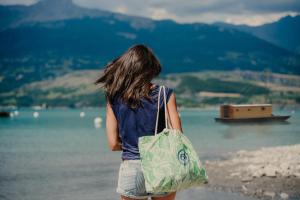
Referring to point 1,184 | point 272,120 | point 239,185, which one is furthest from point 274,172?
point 272,120

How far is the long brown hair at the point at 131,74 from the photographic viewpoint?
555 centimetres

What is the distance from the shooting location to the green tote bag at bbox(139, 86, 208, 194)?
514cm

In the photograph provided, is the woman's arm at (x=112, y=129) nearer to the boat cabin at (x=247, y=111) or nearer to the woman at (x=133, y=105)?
the woman at (x=133, y=105)

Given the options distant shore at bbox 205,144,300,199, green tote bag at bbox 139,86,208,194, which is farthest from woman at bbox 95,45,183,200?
distant shore at bbox 205,144,300,199

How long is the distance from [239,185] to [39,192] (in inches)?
384

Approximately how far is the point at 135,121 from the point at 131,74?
491 mm

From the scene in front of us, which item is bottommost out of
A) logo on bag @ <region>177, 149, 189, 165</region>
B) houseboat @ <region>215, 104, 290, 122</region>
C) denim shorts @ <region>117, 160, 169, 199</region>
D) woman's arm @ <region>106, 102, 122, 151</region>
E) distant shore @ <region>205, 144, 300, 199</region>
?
houseboat @ <region>215, 104, 290, 122</region>

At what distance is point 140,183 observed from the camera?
217 inches

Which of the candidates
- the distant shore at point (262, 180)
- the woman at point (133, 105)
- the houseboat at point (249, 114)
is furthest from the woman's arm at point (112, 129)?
the houseboat at point (249, 114)

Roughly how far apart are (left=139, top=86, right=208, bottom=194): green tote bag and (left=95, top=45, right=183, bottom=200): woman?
21cm

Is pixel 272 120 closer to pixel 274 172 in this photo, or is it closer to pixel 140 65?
pixel 274 172

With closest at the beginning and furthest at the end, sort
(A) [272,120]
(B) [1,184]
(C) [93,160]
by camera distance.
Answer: (B) [1,184] < (C) [93,160] < (A) [272,120]

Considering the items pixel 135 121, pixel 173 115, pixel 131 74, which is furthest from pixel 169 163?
pixel 131 74

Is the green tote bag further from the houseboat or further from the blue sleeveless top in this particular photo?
the houseboat
